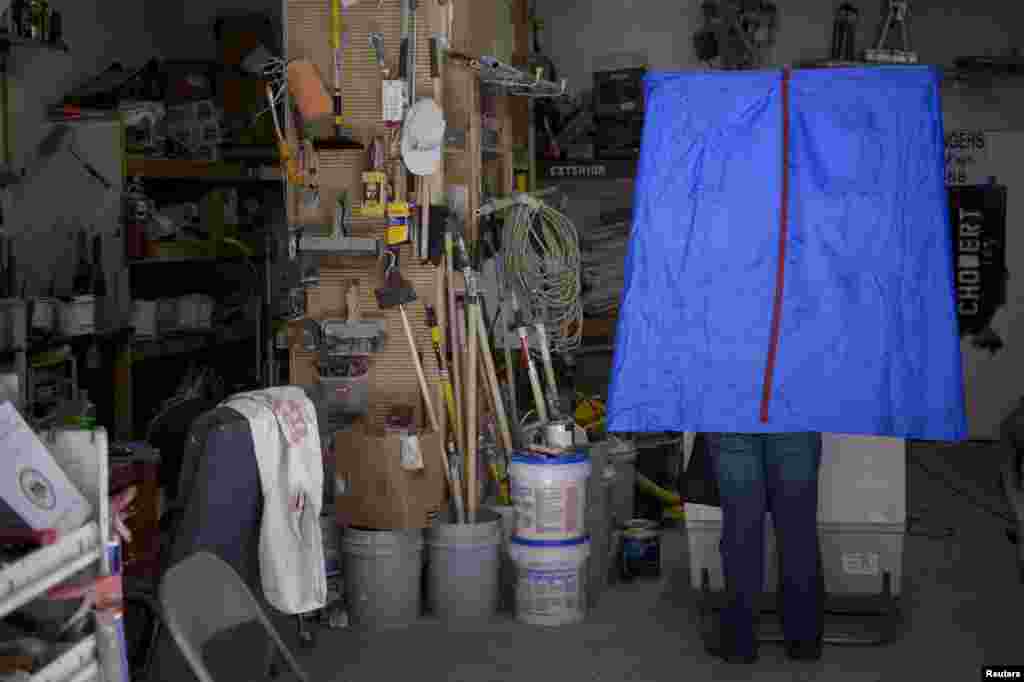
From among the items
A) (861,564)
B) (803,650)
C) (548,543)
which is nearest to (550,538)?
(548,543)

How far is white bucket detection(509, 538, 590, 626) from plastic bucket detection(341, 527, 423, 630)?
1.36 ft

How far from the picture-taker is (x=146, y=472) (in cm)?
521

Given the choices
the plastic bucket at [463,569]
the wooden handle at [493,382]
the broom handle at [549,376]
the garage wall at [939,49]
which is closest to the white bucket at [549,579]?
the plastic bucket at [463,569]

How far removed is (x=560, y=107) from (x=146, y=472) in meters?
4.44

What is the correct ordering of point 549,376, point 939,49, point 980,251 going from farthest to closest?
point 980,251 → point 939,49 → point 549,376

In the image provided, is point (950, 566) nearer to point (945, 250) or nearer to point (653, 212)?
point (945, 250)

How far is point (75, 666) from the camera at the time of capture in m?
3.02

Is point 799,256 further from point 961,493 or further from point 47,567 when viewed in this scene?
point 961,493

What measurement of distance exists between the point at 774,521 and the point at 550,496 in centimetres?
92

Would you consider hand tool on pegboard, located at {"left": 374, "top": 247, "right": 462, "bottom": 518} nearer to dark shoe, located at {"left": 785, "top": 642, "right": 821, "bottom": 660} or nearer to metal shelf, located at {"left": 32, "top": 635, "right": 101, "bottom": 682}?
dark shoe, located at {"left": 785, "top": 642, "right": 821, "bottom": 660}

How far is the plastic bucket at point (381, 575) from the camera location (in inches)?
213

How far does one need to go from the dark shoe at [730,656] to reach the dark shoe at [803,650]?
0.12 metres

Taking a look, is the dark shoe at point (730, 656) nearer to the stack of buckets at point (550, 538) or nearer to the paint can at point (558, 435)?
the stack of buckets at point (550, 538)

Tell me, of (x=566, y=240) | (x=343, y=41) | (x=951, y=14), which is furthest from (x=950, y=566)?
(x=951, y=14)
